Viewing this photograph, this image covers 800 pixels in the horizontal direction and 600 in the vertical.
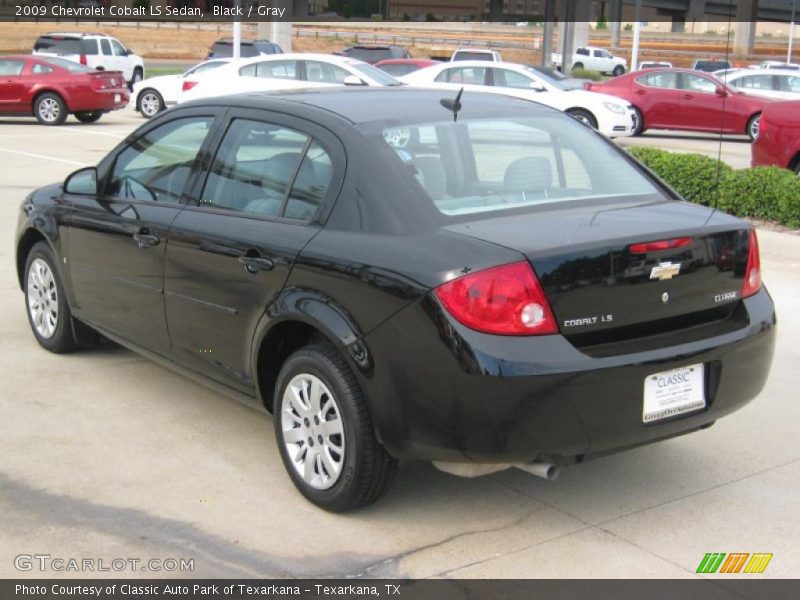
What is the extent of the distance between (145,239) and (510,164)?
181cm

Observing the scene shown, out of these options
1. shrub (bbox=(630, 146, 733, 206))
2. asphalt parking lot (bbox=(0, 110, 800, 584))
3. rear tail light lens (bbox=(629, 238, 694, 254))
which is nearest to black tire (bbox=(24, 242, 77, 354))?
asphalt parking lot (bbox=(0, 110, 800, 584))

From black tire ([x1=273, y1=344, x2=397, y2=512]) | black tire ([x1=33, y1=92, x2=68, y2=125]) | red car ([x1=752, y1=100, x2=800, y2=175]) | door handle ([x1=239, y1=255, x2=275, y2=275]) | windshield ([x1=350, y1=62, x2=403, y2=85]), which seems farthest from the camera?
black tire ([x1=33, y1=92, x2=68, y2=125])

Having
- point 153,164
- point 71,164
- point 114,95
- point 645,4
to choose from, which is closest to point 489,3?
point 645,4

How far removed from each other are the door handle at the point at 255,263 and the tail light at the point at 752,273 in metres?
1.92

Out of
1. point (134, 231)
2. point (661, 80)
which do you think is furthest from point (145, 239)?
point (661, 80)

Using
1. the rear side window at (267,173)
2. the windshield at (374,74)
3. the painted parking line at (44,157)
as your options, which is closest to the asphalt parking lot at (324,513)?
the rear side window at (267,173)

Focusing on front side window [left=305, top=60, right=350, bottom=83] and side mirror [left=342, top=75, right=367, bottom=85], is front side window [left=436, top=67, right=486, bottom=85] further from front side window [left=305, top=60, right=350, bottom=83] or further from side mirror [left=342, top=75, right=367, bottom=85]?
side mirror [left=342, top=75, right=367, bottom=85]

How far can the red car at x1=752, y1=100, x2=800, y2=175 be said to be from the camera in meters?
12.8

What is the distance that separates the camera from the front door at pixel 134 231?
548cm

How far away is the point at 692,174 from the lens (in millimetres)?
11922

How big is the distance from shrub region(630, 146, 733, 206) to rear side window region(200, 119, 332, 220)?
7.12 m

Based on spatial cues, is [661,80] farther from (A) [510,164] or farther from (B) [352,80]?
(A) [510,164]

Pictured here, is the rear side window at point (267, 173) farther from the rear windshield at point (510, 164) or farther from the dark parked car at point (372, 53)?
the dark parked car at point (372, 53)

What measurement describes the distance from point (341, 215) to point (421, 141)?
1.70ft
